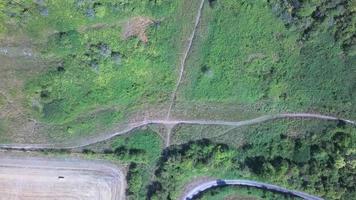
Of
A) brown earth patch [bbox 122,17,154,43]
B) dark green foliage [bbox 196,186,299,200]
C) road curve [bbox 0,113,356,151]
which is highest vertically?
brown earth patch [bbox 122,17,154,43]

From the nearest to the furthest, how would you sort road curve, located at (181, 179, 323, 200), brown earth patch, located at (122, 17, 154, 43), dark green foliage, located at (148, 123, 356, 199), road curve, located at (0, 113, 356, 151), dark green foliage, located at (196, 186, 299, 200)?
dark green foliage, located at (148, 123, 356, 199), dark green foliage, located at (196, 186, 299, 200), brown earth patch, located at (122, 17, 154, 43), road curve, located at (181, 179, 323, 200), road curve, located at (0, 113, 356, 151)

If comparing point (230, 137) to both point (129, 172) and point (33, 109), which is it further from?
point (33, 109)

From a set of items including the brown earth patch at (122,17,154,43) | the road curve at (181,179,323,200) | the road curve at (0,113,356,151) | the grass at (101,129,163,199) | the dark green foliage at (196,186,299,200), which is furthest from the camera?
the road curve at (0,113,356,151)

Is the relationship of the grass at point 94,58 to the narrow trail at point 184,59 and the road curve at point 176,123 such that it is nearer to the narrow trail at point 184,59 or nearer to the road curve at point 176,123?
the narrow trail at point 184,59

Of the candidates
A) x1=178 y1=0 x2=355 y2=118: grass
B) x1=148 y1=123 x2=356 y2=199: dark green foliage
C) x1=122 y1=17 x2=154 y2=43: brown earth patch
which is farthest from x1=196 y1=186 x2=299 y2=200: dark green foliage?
x1=122 y1=17 x2=154 y2=43: brown earth patch

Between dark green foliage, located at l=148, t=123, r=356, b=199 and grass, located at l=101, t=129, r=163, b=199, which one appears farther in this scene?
grass, located at l=101, t=129, r=163, b=199

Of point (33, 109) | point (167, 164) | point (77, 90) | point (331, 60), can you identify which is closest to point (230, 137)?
point (167, 164)

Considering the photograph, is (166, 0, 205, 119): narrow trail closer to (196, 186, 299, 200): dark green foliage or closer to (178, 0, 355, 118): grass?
(178, 0, 355, 118): grass
